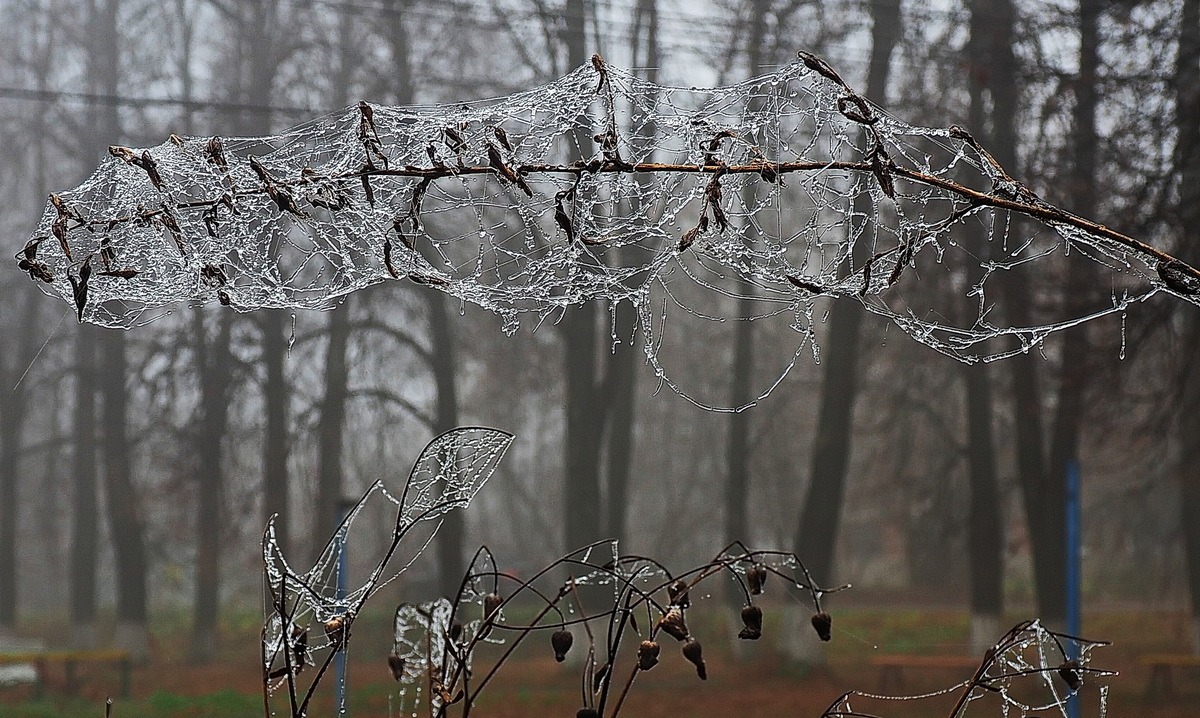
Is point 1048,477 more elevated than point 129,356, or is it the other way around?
point 129,356

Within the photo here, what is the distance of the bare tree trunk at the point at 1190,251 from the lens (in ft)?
23.6

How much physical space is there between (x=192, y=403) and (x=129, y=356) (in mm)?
531

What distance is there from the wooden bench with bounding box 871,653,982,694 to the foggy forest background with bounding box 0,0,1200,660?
741mm

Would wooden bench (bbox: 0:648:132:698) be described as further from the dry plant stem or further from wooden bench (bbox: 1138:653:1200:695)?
the dry plant stem

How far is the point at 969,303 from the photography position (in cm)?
891

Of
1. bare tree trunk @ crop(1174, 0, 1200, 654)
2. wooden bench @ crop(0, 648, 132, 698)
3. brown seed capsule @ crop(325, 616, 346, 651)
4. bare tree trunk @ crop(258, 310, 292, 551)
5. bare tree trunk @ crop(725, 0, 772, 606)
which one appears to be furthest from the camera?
bare tree trunk @ crop(725, 0, 772, 606)

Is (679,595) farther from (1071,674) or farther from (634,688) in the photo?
(634,688)

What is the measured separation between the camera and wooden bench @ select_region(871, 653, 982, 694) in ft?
28.0

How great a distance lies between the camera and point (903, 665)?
8719 millimetres

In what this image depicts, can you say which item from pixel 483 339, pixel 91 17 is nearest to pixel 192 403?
pixel 483 339

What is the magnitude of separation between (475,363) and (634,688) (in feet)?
8.54

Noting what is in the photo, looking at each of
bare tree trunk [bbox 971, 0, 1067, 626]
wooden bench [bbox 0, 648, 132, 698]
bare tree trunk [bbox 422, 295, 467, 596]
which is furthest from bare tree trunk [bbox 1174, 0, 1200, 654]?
wooden bench [bbox 0, 648, 132, 698]

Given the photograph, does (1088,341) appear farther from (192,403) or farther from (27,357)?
(27,357)

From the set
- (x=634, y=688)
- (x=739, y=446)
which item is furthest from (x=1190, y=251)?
(x=634, y=688)
